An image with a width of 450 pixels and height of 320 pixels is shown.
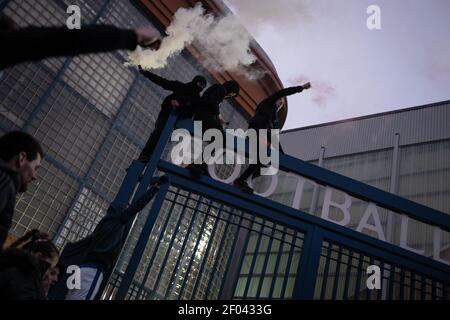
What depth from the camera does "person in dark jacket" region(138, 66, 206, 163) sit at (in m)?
4.91

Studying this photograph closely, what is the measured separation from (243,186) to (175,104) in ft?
4.33

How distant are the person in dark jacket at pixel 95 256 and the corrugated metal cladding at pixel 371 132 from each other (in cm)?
1649

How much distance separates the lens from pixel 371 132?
1925 cm

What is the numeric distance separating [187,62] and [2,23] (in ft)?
31.4

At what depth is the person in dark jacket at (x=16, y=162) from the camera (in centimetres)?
221

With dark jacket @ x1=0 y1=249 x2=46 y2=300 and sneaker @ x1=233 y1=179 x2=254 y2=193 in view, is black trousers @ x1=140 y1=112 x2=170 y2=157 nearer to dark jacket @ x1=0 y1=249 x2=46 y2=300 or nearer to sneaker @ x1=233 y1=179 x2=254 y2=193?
sneaker @ x1=233 y1=179 x2=254 y2=193

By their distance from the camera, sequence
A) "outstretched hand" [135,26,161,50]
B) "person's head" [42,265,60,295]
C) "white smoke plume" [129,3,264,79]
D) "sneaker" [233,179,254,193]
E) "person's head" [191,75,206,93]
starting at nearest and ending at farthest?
1. "outstretched hand" [135,26,161,50]
2. "person's head" [42,265,60,295]
3. "sneaker" [233,179,254,193]
4. "person's head" [191,75,206,93]
5. "white smoke plume" [129,3,264,79]

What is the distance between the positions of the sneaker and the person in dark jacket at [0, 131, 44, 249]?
2.52 meters

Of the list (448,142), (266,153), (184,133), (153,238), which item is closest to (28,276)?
(184,133)

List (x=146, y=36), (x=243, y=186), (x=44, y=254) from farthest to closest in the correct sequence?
1. (x=243, y=186)
2. (x=44, y=254)
3. (x=146, y=36)

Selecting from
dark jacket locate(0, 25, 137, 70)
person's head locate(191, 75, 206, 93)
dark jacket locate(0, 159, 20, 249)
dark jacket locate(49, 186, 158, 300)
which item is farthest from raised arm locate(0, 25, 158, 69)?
person's head locate(191, 75, 206, 93)

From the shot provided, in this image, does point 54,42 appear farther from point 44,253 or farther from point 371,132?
point 371,132

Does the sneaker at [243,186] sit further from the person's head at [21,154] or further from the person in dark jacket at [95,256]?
the person's head at [21,154]

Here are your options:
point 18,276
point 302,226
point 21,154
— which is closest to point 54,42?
point 21,154
